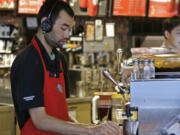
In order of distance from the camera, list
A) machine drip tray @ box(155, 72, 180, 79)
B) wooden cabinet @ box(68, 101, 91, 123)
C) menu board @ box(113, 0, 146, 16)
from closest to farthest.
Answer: machine drip tray @ box(155, 72, 180, 79) < wooden cabinet @ box(68, 101, 91, 123) < menu board @ box(113, 0, 146, 16)

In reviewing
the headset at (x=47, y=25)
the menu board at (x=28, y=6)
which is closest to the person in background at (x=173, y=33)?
the headset at (x=47, y=25)

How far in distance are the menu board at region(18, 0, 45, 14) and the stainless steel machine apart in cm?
385

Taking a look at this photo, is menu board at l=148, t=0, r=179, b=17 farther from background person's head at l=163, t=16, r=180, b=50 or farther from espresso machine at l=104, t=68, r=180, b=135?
espresso machine at l=104, t=68, r=180, b=135

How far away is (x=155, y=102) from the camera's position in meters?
1.87

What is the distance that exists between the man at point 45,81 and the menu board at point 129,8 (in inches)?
158

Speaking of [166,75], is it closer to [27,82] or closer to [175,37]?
[27,82]

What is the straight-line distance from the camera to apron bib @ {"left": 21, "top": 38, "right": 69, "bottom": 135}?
7.22 feet

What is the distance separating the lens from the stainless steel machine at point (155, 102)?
1852 millimetres

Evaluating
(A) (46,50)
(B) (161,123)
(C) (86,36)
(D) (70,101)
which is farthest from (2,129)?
(C) (86,36)

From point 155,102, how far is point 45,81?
2.11 ft

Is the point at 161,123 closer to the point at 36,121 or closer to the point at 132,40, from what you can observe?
the point at 36,121

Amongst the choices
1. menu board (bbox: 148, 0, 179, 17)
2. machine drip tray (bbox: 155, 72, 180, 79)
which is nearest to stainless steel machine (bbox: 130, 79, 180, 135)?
machine drip tray (bbox: 155, 72, 180, 79)

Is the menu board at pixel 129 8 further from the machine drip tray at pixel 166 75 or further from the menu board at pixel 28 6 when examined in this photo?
the machine drip tray at pixel 166 75

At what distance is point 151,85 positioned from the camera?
73.3 inches
